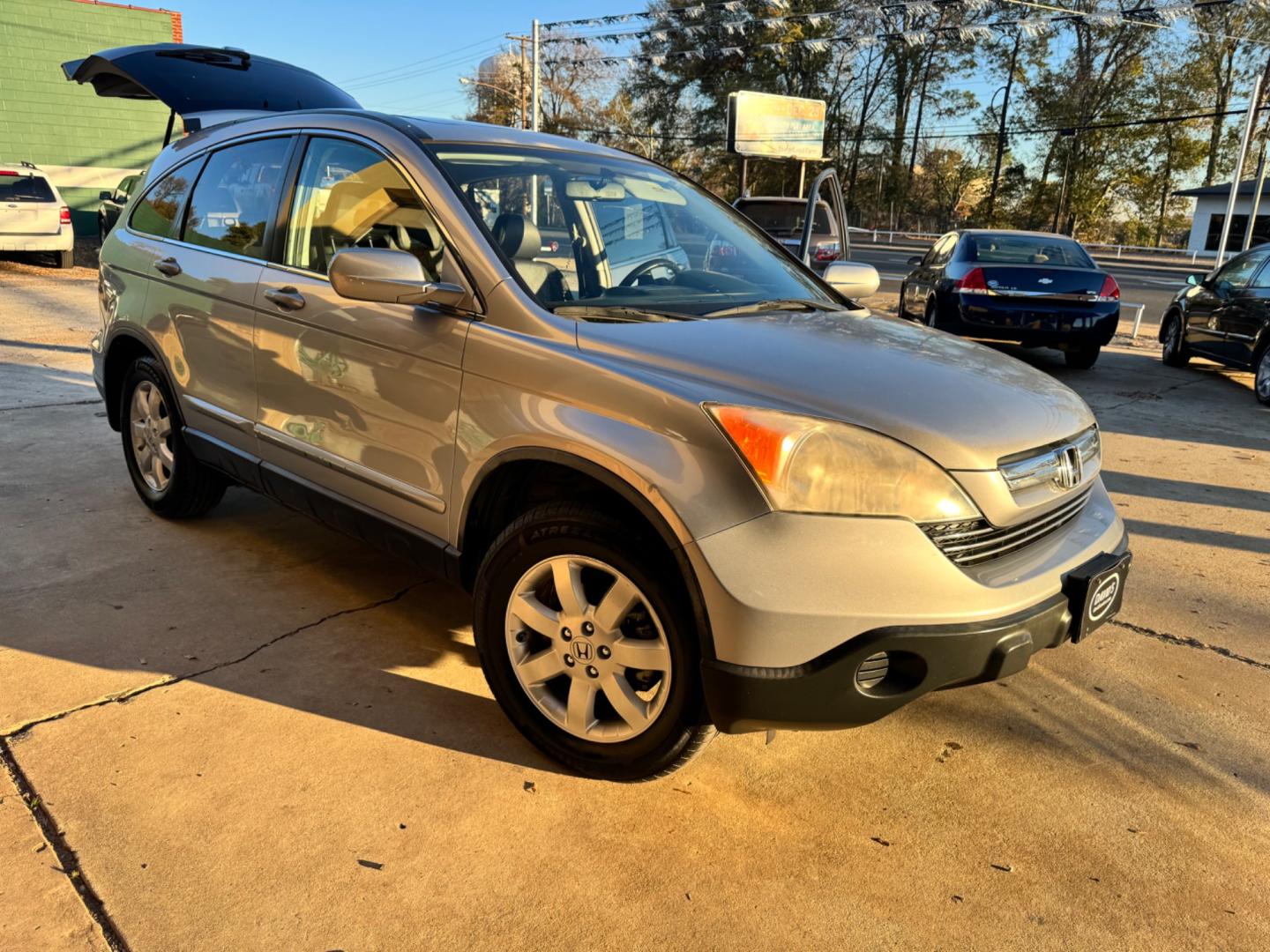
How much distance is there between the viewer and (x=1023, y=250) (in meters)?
9.80

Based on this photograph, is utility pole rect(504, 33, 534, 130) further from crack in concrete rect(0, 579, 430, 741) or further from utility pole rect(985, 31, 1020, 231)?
crack in concrete rect(0, 579, 430, 741)


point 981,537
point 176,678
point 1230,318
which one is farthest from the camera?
point 1230,318

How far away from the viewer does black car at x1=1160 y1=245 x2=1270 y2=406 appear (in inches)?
328

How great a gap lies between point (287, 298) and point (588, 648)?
68.2 inches

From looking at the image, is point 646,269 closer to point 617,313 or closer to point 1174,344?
point 617,313

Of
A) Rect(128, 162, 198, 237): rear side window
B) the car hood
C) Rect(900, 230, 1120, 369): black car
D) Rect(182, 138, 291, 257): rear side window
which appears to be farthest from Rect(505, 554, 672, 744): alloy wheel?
Rect(900, 230, 1120, 369): black car

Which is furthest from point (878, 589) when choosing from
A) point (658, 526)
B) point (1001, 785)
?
point (1001, 785)

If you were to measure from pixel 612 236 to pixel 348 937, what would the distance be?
7.35 feet

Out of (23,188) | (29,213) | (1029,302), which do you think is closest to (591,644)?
(1029,302)

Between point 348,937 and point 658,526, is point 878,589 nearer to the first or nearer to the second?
point 658,526

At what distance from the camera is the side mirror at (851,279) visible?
3816mm

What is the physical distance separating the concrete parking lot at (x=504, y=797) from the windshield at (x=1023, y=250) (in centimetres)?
647

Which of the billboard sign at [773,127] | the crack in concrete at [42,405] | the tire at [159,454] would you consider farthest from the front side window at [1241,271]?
the billboard sign at [773,127]

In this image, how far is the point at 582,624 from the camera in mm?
2418
